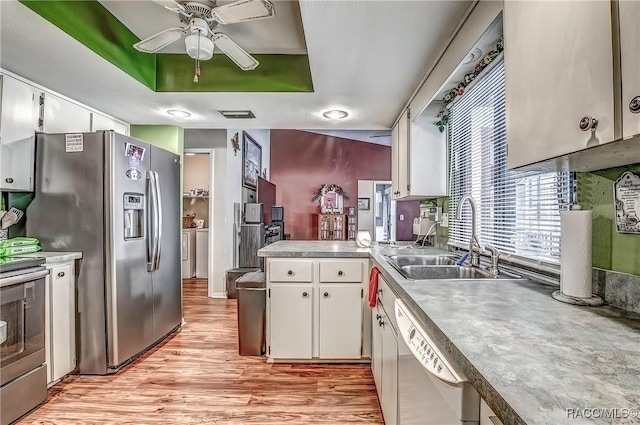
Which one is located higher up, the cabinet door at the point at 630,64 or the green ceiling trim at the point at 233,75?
the green ceiling trim at the point at 233,75

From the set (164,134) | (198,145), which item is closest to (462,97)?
(164,134)

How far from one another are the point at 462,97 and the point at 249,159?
13.6 feet

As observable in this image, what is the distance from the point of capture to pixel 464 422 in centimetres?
67

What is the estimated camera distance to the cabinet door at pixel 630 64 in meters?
0.66

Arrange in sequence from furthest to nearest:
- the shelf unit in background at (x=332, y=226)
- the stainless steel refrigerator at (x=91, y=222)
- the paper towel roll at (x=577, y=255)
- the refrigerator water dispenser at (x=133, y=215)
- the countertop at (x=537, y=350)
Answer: the shelf unit in background at (x=332, y=226)
the refrigerator water dispenser at (x=133, y=215)
the stainless steel refrigerator at (x=91, y=222)
the paper towel roll at (x=577, y=255)
the countertop at (x=537, y=350)

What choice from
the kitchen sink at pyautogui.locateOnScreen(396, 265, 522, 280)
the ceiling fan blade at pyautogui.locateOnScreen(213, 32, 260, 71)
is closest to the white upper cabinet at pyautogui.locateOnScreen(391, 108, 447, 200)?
the kitchen sink at pyautogui.locateOnScreen(396, 265, 522, 280)

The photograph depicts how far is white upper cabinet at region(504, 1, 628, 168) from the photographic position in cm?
73

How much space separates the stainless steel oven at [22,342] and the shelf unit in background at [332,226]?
581cm

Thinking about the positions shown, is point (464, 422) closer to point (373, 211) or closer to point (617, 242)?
point (617, 242)

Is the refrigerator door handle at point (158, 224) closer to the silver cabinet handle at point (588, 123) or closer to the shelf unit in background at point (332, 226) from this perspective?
the silver cabinet handle at point (588, 123)

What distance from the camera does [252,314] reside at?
2.66m

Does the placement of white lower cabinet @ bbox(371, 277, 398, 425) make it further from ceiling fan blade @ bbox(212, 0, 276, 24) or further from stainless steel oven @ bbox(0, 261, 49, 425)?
stainless steel oven @ bbox(0, 261, 49, 425)

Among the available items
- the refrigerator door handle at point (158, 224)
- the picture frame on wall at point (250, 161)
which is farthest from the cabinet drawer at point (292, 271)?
the picture frame on wall at point (250, 161)

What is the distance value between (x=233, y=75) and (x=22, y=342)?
2281mm
